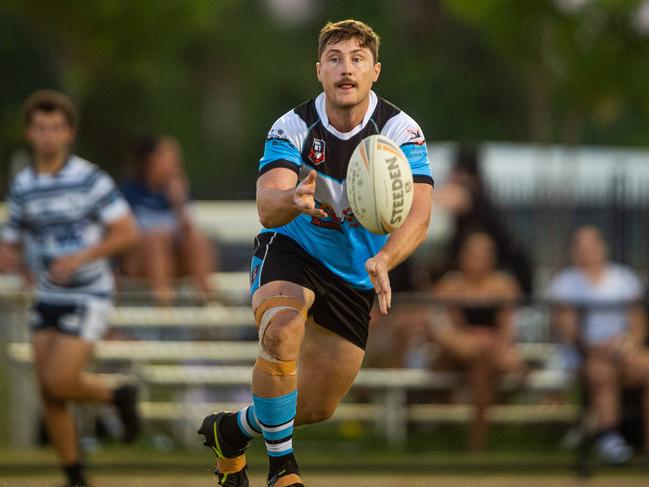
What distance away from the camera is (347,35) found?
6.41m

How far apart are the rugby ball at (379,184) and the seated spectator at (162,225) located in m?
5.66

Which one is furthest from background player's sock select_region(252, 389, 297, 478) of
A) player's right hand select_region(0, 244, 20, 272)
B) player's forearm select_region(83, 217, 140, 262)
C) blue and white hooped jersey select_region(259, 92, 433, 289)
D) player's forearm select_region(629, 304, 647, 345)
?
player's forearm select_region(629, 304, 647, 345)

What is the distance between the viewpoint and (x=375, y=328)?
1168 centimetres

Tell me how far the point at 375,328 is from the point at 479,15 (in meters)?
6.18

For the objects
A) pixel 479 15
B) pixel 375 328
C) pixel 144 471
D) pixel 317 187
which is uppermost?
pixel 479 15

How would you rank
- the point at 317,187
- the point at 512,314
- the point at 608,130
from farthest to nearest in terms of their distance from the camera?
1. the point at 608,130
2. the point at 512,314
3. the point at 317,187

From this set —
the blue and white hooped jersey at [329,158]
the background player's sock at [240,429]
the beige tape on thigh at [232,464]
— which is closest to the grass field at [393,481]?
the beige tape on thigh at [232,464]

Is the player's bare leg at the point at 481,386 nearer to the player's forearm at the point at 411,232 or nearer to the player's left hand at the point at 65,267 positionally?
the player's left hand at the point at 65,267

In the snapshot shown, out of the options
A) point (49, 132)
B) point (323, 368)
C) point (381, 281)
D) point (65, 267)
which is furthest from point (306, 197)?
point (49, 132)

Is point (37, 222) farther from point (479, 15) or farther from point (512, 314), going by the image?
point (479, 15)

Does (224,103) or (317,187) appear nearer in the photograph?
(317,187)

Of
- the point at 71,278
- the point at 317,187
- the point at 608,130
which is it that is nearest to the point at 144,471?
the point at 71,278

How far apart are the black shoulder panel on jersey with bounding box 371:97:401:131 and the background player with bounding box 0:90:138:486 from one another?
3654mm

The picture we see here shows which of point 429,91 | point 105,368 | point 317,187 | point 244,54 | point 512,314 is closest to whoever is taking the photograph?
point 317,187
